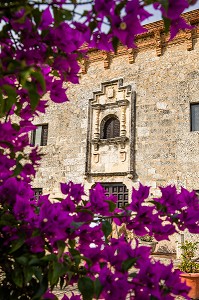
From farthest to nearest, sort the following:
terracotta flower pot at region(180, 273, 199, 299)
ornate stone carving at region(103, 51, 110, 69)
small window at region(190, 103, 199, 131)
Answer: ornate stone carving at region(103, 51, 110, 69) < small window at region(190, 103, 199, 131) < terracotta flower pot at region(180, 273, 199, 299)

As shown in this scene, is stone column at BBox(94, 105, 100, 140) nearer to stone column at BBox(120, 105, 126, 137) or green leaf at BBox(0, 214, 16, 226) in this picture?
stone column at BBox(120, 105, 126, 137)

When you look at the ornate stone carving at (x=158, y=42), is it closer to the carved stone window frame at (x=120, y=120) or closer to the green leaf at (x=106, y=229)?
the carved stone window frame at (x=120, y=120)

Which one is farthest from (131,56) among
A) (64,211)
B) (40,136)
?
(64,211)

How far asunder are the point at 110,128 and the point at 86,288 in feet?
35.4

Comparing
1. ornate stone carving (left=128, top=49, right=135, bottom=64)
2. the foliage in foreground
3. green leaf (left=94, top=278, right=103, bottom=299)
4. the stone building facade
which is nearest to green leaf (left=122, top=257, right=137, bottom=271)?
the foliage in foreground

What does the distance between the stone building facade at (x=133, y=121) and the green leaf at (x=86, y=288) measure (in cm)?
916

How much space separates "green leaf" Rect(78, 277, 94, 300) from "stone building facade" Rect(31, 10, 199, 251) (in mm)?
9165

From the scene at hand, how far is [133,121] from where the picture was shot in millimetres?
11109

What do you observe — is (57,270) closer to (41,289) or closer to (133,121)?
(41,289)

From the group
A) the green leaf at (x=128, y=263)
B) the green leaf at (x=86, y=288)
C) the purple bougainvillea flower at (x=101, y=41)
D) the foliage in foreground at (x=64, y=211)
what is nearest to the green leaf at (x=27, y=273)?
the foliage in foreground at (x=64, y=211)

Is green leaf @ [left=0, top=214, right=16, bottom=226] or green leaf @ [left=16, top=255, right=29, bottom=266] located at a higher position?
green leaf @ [left=0, top=214, right=16, bottom=226]

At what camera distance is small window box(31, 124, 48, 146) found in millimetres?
13102

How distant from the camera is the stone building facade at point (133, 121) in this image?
10.3 m

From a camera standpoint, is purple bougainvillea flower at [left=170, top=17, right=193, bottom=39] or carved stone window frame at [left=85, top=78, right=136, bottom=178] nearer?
purple bougainvillea flower at [left=170, top=17, right=193, bottom=39]
